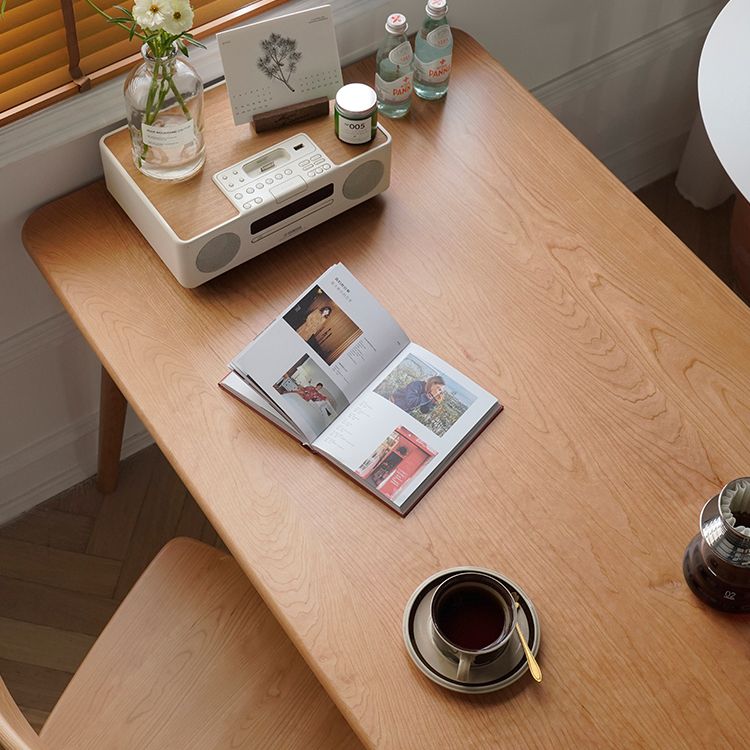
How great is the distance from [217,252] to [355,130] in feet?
0.86

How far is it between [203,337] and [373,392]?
0.81 ft

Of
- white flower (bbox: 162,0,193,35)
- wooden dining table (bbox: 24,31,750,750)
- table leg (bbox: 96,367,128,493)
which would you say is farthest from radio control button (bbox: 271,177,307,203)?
table leg (bbox: 96,367,128,493)

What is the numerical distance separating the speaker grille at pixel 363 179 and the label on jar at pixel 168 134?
229 mm

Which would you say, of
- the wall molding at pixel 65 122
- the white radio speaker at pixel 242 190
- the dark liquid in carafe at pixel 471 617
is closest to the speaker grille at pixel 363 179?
the white radio speaker at pixel 242 190

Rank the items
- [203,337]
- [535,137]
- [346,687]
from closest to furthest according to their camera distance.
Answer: [346,687] < [203,337] < [535,137]

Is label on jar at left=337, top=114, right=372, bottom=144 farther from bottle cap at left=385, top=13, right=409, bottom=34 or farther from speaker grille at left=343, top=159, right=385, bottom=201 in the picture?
bottle cap at left=385, top=13, right=409, bottom=34

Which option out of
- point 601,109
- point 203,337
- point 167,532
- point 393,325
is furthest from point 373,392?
point 601,109

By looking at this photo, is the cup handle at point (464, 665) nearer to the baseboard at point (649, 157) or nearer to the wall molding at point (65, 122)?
the wall molding at point (65, 122)

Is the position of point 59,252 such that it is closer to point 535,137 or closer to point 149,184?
point 149,184

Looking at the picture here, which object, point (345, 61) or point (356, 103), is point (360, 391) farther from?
point (345, 61)

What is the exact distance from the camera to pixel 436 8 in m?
1.58

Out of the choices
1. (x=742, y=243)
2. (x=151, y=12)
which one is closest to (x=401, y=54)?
(x=151, y=12)

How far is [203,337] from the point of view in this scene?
1454 millimetres

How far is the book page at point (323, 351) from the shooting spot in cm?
137
